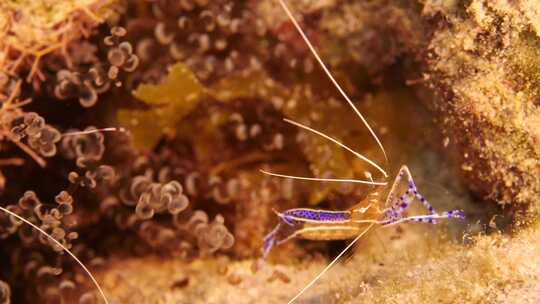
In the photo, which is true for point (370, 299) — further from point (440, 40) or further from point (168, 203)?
point (440, 40)

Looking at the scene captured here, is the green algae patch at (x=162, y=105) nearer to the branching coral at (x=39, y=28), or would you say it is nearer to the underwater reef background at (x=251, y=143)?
the underwater reef background at (x=251, y=143)

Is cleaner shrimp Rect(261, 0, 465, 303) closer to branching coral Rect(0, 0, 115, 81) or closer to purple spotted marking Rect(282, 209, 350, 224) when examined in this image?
purple spotted marking Rect(282, 209, 350, 224)

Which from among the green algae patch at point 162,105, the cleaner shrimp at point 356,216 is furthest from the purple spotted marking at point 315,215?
the green algae patch at point 162,105

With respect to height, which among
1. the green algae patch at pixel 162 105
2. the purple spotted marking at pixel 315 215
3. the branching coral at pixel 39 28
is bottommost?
the purple spotted marking at pixel 315 215

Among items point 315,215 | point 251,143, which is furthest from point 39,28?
point 315,215

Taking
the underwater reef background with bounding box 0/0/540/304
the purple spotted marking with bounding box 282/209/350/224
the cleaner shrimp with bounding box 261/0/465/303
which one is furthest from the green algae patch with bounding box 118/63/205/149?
the purple spotted marking with bounding box 282/209/350/224
